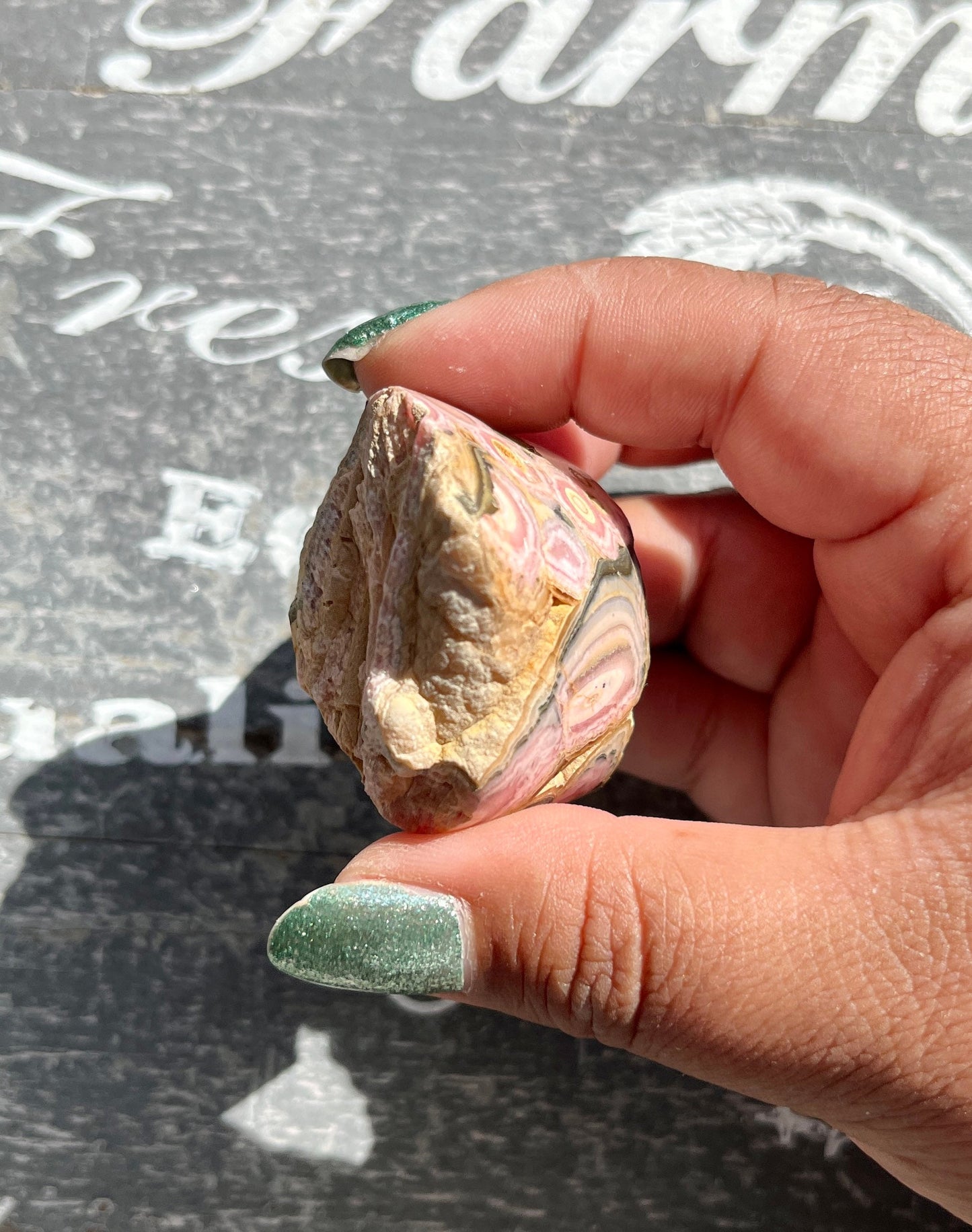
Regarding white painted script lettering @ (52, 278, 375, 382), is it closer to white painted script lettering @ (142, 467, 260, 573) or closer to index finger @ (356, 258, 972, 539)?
white painted script lettering @ (142, 467, 260, 573)

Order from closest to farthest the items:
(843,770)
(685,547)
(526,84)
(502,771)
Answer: (502,771), (843,770), (685,547), (526,84)

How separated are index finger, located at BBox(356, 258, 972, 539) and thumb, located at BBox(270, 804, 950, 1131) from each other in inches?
11.2

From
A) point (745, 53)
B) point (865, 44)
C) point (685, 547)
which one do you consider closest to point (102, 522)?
point (685, 547)

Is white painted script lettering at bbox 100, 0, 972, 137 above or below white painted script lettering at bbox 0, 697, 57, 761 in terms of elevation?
above

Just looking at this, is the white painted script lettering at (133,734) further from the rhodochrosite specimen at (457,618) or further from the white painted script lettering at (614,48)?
the white painted script lettering at (614,48)

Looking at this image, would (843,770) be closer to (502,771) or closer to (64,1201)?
(502,771)

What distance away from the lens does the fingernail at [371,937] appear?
0.67 meters

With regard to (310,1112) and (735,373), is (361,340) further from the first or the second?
(310,1112)

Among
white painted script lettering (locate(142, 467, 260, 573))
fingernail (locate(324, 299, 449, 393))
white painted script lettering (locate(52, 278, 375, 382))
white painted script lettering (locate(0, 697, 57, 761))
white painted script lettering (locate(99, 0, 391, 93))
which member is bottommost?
white painted script lettering (locate(0, 697, 57, 761))

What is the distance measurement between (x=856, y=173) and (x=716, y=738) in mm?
705

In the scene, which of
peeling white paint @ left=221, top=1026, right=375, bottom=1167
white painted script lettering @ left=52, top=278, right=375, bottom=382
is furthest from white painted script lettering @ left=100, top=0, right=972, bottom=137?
peeling white paint @ left=221, top=1026, right=375, bottom=1167

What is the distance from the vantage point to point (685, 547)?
108cm

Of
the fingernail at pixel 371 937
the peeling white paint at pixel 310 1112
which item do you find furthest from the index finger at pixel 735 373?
the peeling white paint at pixel 310 1112

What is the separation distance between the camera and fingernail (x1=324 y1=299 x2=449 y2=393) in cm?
91
